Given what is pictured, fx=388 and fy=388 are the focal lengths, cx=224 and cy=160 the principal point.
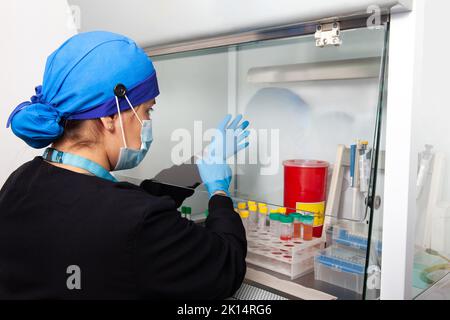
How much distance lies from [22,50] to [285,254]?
1.32 metres

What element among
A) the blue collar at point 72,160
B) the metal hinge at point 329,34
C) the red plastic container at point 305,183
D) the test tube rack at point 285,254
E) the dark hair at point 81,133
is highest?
the metal hinge at point 329,34

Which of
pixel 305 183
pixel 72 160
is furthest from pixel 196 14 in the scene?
pixel 305 183

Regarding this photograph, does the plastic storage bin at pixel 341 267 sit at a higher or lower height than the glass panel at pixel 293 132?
lower

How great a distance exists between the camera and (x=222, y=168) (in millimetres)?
1199

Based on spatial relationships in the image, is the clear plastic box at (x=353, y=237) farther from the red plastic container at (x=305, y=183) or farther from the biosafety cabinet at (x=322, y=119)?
the red plastic container at (x=305, y=183)

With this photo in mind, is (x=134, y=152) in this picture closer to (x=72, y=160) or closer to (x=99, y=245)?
(x=72, y=160)

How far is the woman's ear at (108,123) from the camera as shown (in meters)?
0.90

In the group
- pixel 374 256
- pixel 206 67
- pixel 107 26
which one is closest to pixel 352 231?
pixel 374 256

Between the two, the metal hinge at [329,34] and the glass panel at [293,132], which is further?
the glass panel at [293,132]

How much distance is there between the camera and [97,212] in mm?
777

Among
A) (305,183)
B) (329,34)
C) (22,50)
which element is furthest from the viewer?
(22,50)

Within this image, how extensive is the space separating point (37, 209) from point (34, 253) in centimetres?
9

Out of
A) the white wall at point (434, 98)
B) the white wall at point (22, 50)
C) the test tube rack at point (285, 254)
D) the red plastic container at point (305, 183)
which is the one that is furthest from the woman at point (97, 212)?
the white wall at point (22, 50)
